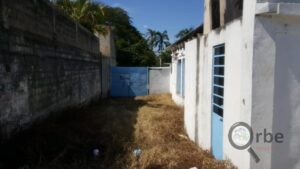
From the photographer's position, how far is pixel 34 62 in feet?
19.5

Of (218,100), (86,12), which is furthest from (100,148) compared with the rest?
(86,12)

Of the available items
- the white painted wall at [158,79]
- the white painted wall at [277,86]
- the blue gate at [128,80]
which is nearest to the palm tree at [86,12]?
the blue gate at [128,80]

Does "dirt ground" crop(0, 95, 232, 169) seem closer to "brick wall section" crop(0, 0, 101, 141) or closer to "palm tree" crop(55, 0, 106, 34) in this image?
"brick wall section" crop(0, 0, 101, 141)

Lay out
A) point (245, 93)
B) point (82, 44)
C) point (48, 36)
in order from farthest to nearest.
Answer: point (82, 44) → point (48, 36) → point (245, 93)

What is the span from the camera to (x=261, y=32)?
12.6 ft

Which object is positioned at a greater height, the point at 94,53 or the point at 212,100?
the point at 94,53

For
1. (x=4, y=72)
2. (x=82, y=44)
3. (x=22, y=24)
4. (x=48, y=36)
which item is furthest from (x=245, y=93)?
(x=82, y=44)

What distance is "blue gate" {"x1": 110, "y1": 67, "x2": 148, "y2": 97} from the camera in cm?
1838

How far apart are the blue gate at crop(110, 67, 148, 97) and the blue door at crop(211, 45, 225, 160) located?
12691mm

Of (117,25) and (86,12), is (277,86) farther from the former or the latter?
(117,25)

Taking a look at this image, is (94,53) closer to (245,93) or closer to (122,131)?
(122,131)

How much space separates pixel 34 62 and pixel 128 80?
1241 cm

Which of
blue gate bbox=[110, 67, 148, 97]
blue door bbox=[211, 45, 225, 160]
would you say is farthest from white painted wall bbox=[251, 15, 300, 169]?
blue gate bbox=[110, 67, 148, 97]

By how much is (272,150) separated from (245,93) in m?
0.83
